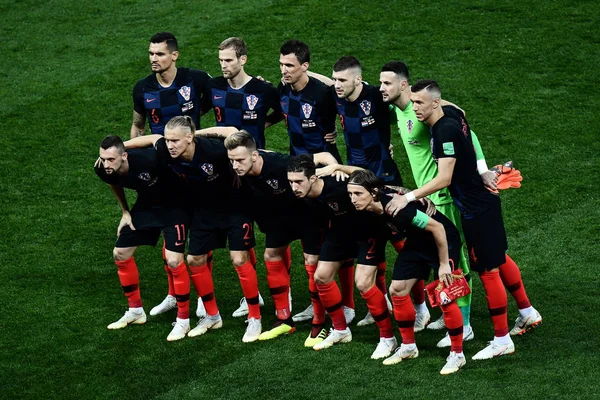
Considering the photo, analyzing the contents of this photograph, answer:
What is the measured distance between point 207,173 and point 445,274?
7.77 feet

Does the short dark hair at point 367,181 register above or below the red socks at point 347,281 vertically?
above

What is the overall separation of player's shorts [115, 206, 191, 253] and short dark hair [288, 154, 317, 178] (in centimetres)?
158

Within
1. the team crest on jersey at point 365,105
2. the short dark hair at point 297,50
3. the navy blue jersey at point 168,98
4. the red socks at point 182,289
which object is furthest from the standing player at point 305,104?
the red socks at point 182,289

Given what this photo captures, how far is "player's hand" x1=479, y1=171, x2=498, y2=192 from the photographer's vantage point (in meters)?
8.83

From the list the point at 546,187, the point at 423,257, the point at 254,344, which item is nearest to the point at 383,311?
the point at 423,257

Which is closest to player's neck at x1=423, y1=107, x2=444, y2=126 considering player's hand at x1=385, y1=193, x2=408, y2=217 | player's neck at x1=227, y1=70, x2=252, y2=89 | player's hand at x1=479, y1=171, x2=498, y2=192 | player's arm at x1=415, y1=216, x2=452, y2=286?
player's hand at x1=479, y1=171, x2=498, y2=192

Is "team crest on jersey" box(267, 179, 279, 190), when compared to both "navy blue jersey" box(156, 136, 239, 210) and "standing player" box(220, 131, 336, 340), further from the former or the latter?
"navy blue jersey" box(156, 136, 239, 210)

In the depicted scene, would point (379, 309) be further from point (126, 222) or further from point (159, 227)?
point (126, 222)

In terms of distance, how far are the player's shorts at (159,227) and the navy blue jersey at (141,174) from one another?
0.76 feet

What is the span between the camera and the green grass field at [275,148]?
28.6 feet

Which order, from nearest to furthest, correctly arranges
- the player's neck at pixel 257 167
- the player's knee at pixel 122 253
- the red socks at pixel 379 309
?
the red socks at pixel 379 309 < the player's neck at pixel 257 167 < the player's knee at pixel 122 253

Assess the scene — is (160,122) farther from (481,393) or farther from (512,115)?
(512,115)

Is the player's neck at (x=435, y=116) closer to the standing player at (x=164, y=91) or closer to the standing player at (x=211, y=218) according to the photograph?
the standing player at (x=211, y=218)

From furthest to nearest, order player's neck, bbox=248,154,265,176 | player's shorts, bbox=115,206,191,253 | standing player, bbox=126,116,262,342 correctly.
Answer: player's shorts, bbox=115,206,191,253 < standing player, bbox=126,116,262,342 < player's neck, bbox=248,154,265,176
